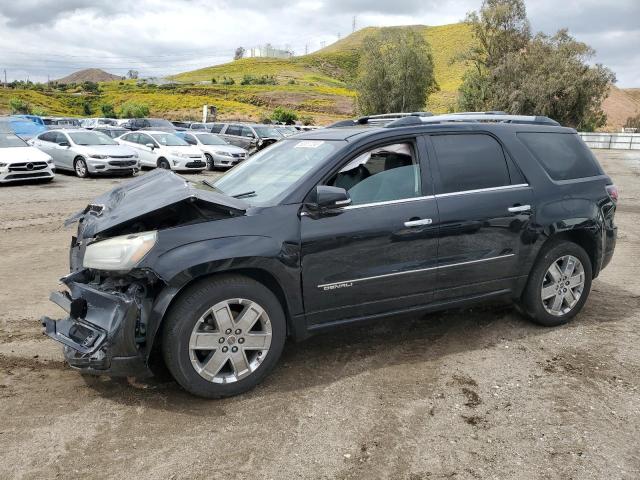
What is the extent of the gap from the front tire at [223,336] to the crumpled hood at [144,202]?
523 mm

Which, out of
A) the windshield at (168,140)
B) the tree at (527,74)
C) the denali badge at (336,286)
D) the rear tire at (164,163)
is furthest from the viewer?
the tree at (527,74)

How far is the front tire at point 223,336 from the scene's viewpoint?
336 cm

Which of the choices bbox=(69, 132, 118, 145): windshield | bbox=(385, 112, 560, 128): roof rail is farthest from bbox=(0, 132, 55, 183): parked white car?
bbox=(385, 112, 560, 128): roof rail

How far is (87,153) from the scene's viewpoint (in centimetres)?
1698

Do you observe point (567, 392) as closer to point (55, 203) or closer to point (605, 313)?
point (605, 313)

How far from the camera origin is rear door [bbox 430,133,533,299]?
4.22 meters

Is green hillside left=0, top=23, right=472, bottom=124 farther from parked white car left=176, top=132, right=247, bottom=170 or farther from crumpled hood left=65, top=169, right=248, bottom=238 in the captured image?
crumpled hood left=65, top=169, right=248, bottom=238

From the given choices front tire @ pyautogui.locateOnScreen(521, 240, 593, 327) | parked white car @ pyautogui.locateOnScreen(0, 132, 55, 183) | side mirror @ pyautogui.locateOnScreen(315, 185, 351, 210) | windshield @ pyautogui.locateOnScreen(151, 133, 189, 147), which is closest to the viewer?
side mirror @ pyautogui.locateOnScreen(315, 185, 351, 210)

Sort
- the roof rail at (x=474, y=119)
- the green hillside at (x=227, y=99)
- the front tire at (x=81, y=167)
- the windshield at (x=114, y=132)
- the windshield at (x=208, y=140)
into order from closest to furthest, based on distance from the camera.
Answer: the roof rail at (x=474, y=119), the front tire at (x=81, y=167), the windshield at (x=208, y=140), the windshield at (x=114, y=132), the green hillside at (x=227, y=99)

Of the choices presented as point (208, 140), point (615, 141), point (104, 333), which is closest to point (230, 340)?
point (104, 333)

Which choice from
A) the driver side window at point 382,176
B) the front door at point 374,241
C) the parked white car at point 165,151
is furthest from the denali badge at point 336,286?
the parked white car at point 165,151

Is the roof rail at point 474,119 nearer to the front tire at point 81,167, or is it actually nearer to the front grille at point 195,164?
the front tire at point 81,167

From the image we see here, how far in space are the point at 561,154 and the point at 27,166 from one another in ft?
46.1

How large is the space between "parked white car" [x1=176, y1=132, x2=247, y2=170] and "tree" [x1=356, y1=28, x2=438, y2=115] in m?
42.1
